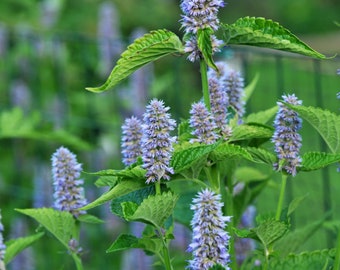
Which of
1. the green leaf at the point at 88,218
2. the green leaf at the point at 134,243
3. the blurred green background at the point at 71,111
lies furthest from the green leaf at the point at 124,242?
the blurred green background at the point at 71,111

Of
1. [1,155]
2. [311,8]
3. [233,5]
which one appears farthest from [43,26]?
[311,8]

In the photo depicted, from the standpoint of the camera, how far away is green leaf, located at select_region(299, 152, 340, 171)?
1.98m

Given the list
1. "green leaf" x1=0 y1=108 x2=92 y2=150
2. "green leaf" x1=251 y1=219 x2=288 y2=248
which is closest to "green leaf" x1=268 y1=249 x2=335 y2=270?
"green leaf" x1=251 y1=219 x2=288 y2=248

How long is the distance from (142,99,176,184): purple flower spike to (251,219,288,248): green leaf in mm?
227

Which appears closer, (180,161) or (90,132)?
(180,161)

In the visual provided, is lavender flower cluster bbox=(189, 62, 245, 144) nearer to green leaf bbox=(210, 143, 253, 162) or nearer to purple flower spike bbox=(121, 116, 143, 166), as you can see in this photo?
green leaf bbox=(210, 143, 253, 162)

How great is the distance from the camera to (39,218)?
233 centimetres

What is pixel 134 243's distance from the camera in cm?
211

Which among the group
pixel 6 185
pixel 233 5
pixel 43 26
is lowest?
pixel 6 185

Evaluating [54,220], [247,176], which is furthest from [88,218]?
[247,176]

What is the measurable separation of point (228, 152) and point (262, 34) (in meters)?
0.24

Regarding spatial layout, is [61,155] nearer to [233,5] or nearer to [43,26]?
[43,26]

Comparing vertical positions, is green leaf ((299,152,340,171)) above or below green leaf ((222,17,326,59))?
below

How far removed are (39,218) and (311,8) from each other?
15.1m
